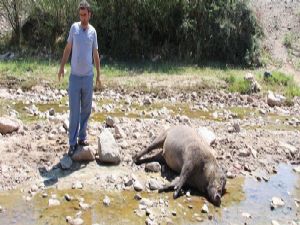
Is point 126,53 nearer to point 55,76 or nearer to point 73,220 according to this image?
point 55,76

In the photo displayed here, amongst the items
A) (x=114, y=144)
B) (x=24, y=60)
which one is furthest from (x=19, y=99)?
(x=114, y=144)

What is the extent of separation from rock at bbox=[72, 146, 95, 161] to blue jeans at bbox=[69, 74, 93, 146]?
173mm

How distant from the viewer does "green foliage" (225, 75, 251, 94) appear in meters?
16.3

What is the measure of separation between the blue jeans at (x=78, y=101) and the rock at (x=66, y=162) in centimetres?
27

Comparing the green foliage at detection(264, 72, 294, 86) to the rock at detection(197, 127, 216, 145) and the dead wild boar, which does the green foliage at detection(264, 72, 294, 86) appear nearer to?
the rock at detection(197, 127, 216, 145)

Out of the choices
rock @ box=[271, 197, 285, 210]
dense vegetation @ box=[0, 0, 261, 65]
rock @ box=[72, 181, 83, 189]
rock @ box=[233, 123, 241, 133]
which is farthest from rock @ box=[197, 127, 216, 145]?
dense vegetation @ box=[0, 0, 261, 65]

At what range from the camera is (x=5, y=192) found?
868 centimetres

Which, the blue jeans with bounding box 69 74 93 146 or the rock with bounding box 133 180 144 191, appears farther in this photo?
the blue jeans with bounding box 69 74 93 146

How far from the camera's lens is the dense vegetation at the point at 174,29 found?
64.6 feet

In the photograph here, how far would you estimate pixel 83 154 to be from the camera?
31.7ft

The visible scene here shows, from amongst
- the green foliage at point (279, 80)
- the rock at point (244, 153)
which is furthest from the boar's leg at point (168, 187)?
the green foliage at point (279, 80)

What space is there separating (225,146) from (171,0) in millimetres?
9855

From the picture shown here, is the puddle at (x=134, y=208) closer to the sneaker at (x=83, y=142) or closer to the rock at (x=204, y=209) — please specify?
the rock at (x=204, y=209)

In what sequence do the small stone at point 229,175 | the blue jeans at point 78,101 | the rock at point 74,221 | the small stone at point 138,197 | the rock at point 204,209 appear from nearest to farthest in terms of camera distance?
1. the rock at point 74,221
2. the rock at point 204,209
3. the small stone at point 138,197
4. the blue jeans at point 78,101
5. the small stone at point 229,175
